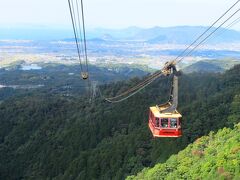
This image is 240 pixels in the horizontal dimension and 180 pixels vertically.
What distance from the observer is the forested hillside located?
137ft

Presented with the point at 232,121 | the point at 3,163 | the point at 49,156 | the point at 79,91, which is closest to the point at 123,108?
the point at 49,156

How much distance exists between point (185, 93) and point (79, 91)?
289 ft

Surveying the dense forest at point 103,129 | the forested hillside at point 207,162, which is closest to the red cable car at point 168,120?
the forested hillside at point 207,162

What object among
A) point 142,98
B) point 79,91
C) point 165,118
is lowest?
point 79,91

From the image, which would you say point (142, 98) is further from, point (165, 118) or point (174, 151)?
point (165, 118)

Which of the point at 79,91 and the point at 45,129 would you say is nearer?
the point at 45,129

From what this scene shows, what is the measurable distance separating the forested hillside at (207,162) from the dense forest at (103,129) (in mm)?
10709

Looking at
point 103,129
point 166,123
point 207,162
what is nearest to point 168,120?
point 166,123

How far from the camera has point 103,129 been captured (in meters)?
106

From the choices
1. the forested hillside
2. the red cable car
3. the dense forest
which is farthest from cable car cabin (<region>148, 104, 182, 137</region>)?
the dense forest

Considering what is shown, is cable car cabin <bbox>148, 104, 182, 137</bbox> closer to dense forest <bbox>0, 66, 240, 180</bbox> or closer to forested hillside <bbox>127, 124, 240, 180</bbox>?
forested hillside <bbox>127, 124, 240, 180</bbox>

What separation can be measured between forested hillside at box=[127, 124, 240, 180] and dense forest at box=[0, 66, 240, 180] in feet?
35.1

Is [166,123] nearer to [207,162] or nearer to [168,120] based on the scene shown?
[168,120]

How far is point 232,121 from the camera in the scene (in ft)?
252
